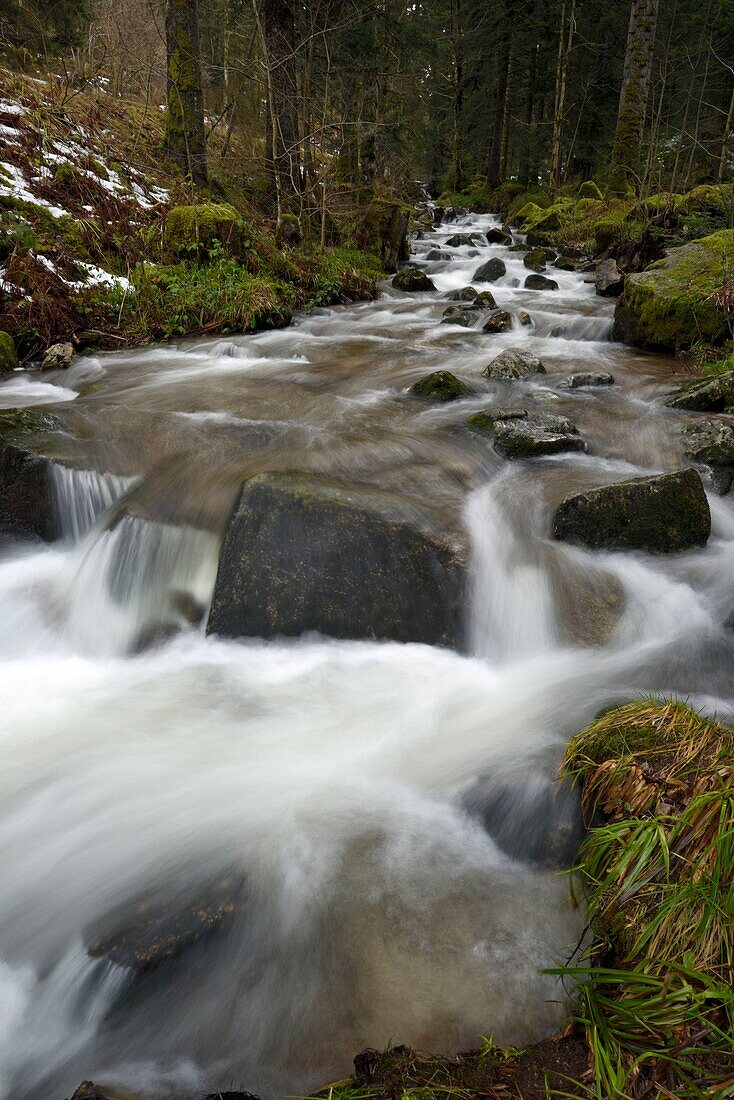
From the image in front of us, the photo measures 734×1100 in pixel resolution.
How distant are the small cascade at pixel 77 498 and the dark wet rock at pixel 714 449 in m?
4.82

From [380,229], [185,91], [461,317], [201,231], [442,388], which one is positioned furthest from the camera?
[380,229]

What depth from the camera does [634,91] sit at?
16.6 meters

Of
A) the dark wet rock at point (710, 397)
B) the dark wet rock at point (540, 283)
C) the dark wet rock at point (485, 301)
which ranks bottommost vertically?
the dark wet rock at point (710, 397)

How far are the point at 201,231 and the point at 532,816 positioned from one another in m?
9.92

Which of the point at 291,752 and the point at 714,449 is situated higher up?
the point at 714,449

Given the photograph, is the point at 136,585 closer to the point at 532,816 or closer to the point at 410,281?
the point at 532,816

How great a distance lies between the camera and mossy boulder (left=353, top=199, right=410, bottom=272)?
46.0ft

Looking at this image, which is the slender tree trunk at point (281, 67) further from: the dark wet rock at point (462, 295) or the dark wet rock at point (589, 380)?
the dark wet rock at point (589, 380)

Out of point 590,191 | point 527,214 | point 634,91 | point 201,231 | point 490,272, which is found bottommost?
point 490,272

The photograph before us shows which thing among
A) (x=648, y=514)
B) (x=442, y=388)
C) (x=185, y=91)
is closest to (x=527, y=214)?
(x=185, y=91)

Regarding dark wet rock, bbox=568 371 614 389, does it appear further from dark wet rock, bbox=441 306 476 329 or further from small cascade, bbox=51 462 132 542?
small cascade, bbox=51 462 132 542

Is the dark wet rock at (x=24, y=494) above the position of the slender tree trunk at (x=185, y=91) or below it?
below

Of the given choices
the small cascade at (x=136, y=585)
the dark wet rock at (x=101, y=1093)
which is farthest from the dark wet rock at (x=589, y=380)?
the dark wet rock at (x=101, y=1093)

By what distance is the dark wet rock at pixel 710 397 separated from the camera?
250 inches
